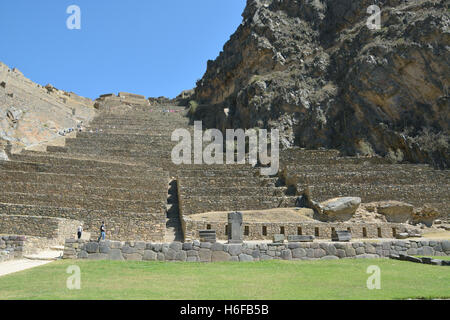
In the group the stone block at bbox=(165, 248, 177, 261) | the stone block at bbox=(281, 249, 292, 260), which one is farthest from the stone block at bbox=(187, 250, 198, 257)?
the stone block at bbox=(281, 249, 292, 260)

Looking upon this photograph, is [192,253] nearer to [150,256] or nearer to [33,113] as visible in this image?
[150,256]

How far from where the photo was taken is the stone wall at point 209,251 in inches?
554

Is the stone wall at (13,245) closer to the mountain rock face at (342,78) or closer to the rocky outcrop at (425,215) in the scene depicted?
the rocky outcrop at (425,215)

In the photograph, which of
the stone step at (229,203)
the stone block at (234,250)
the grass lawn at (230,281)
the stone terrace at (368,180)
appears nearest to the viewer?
the grass lawn at (230,281)

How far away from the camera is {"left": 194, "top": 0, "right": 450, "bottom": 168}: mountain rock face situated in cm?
3944

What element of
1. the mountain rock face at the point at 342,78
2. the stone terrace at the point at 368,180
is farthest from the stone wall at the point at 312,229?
the mountain rock face at the point at 342,78

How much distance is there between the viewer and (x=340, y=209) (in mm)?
26281

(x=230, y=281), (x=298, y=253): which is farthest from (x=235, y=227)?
(x=230, y=281)

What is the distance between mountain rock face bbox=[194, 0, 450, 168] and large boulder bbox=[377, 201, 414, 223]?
1231 centimetres

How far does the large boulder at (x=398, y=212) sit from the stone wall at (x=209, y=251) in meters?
12.5

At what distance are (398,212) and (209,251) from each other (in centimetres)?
1748

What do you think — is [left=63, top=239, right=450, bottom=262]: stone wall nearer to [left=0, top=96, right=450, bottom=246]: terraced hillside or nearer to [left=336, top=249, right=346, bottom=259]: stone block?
[left=336, top=249, right=346, bottom=259]: stone block
